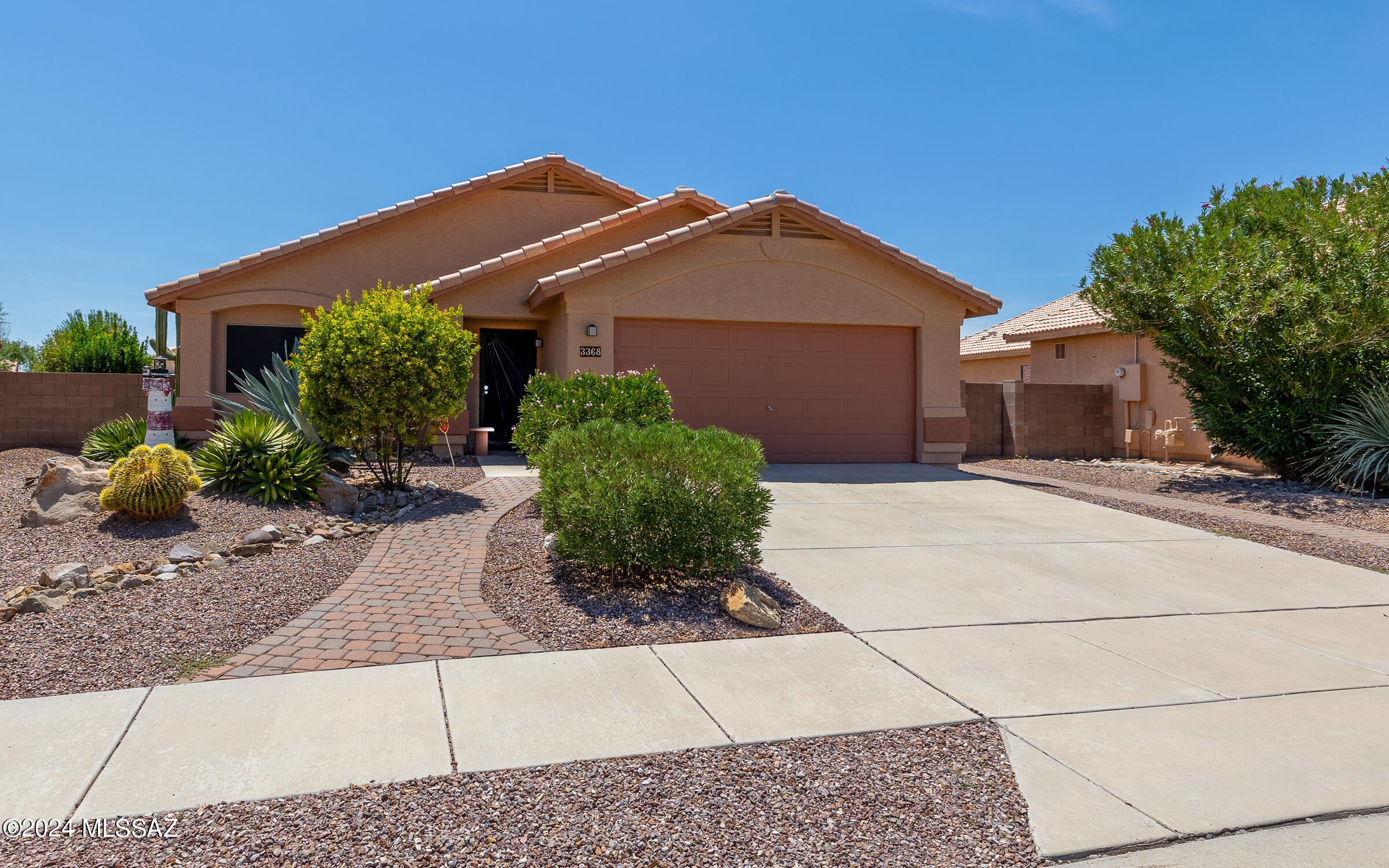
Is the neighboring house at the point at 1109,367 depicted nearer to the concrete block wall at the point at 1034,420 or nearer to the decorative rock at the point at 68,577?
the concrete block wall at the point at 1034,420

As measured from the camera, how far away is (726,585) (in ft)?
21.4

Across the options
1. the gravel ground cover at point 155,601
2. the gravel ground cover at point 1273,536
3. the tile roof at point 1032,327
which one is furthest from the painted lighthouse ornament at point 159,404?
the tile roof at point 1032,327

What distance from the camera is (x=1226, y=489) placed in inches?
528

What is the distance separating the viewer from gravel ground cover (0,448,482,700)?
15.7 feet

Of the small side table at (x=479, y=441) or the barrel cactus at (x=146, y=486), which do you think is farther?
the small side table at (x=479, y=441)

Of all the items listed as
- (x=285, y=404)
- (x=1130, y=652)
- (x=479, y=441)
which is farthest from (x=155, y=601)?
(x=479, y=441)

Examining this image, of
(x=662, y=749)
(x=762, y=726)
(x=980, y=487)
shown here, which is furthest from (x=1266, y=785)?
(x=980, y=487)

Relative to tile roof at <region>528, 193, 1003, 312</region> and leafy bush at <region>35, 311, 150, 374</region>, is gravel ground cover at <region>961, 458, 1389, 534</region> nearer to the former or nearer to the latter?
tile roof at <region>528, 193, 1003, 312</region>

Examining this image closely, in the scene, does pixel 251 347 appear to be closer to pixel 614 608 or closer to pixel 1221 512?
pixel 614 608

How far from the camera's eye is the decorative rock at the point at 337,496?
31.7 feet

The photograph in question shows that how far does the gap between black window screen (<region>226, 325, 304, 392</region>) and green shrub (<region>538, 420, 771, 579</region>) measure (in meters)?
12.2

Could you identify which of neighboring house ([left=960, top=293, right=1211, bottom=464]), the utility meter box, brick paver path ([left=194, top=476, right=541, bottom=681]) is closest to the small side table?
brick paver path ([left=194, top=476, right=541, bottom=681])

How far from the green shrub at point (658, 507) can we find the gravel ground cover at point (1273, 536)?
595 cm

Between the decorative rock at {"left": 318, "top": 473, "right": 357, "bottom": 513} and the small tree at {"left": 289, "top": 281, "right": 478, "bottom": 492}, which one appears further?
the small tree at {"left": 289, "top": 281, "right": 478, "bottom": 492}
